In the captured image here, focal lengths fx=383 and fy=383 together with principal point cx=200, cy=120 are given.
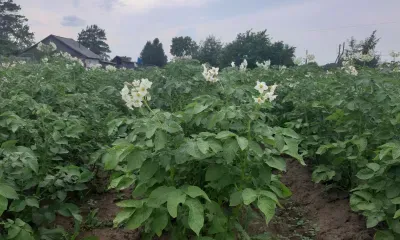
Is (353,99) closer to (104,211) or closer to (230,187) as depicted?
(230,187)

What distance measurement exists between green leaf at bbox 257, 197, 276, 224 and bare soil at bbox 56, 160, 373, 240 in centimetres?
90

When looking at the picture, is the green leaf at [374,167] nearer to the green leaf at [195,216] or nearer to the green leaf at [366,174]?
the green leaf at [366,174]

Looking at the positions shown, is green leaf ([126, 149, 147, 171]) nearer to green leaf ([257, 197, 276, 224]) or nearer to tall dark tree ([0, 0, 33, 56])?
green leaf ([257, 197, 276, 224])

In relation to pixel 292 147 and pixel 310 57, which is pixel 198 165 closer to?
pixel 292 147

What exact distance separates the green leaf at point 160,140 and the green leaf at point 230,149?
34cm

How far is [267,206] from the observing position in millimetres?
2107

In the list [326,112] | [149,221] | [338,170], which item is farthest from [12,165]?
[326,112]

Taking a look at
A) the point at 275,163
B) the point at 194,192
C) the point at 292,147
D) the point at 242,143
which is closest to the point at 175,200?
the point at 194,192

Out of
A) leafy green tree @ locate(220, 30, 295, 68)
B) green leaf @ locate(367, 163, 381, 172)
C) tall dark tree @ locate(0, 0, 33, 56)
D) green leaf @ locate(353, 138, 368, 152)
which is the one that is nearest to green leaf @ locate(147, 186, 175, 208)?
green leaf @ locate(367, 163, 381, 172)

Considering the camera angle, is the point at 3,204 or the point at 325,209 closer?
the point at 3,204

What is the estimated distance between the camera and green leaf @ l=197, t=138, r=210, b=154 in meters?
2.04

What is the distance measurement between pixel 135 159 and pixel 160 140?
0.65ft

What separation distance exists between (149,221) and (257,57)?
118ft

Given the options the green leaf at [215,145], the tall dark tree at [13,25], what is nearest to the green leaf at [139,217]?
the green leaf at [215,145]
